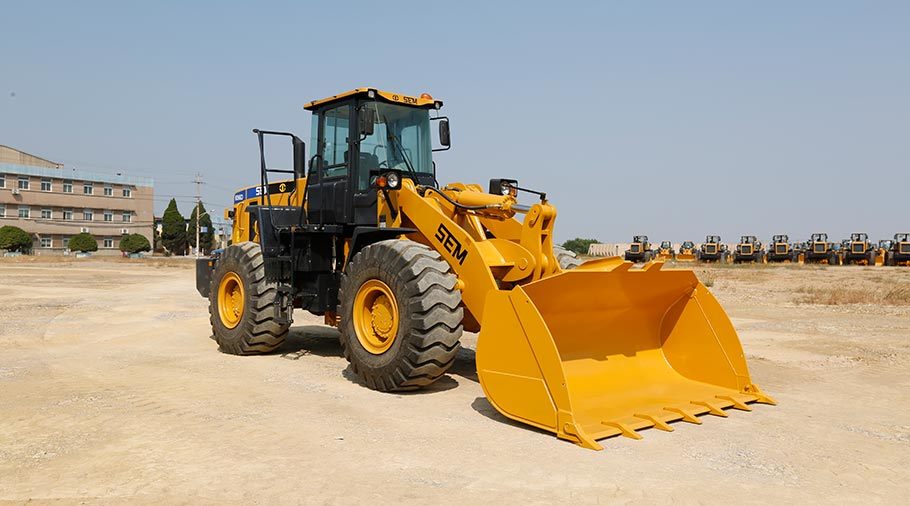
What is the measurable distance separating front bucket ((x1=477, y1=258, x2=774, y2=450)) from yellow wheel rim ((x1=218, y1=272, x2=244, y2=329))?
4.86 m

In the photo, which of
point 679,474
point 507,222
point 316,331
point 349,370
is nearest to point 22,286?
point 316,331

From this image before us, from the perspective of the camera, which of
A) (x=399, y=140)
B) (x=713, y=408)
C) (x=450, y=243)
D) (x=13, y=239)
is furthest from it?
(x=13, y=239)

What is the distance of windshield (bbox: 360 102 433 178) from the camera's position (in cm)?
850

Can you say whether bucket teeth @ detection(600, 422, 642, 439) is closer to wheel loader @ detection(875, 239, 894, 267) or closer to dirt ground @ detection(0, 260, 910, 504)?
dirt ground @ detection(0, 260, 910, 504)

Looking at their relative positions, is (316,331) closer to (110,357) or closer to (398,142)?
(110,357)

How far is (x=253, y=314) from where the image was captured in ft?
29.4

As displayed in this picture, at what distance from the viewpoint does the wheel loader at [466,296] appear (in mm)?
5730

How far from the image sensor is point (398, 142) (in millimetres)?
8625

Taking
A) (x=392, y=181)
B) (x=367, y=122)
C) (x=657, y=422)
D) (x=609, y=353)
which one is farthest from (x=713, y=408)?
(x=367, y=122)

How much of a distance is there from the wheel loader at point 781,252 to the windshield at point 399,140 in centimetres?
4479

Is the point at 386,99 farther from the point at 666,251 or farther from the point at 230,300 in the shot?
the point at 666,251

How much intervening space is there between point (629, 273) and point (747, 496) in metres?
2.78

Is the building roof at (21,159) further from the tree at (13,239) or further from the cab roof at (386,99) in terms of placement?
the cab roof at (386,99)

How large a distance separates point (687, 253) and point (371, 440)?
1975 inches
